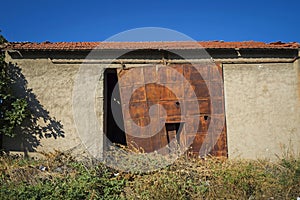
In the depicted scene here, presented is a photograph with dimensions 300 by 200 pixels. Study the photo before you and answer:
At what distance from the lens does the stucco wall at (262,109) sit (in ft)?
28.0

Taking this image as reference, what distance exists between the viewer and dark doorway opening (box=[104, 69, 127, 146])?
9023mm

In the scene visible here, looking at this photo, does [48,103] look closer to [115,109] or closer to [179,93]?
[115,109]

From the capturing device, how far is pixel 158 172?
6191mm

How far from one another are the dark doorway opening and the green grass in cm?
241

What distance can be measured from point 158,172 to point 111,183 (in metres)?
0.96

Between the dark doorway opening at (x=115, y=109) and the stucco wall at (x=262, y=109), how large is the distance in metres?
3.11

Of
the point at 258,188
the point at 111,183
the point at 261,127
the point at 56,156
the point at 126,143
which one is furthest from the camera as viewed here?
the point at 126,143

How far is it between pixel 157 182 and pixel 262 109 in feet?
14.2

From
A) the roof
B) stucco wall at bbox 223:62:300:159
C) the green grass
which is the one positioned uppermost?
the roof

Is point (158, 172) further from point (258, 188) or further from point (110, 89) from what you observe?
point (110, 89)

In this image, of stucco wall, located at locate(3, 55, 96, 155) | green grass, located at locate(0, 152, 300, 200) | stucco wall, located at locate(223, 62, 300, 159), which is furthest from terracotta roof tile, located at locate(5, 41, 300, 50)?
green grass, located at locate(0, 152, 300, 200)

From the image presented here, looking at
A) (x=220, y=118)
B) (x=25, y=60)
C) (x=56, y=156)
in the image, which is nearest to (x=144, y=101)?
(x=220, y=118)

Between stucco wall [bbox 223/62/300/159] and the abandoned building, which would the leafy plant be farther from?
stucco wall [bbox 223/62/300/159]

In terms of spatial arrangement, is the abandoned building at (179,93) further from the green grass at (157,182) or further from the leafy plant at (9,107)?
the green grass at (157,182)
